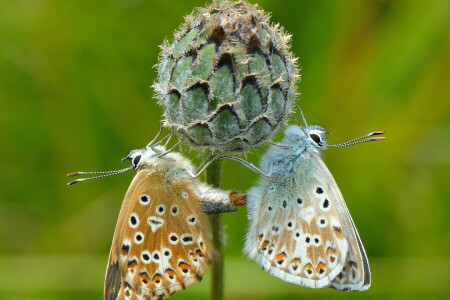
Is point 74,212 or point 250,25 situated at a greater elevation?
point 250,25

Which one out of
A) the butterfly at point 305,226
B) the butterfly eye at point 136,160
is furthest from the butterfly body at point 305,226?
the butterfly eye at point 136,160

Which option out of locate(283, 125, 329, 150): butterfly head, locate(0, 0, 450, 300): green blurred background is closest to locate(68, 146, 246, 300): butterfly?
locate(283, 125, 329, 150): butterfly head

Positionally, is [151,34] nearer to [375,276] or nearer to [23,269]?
[23,269]

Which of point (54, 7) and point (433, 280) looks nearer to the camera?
point (433, 280)

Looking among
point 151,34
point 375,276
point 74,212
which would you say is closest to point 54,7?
point 151,34

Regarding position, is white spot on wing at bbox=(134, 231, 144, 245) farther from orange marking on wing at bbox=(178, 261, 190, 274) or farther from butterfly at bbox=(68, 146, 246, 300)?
orange marking on wing at bbox=(178, 261, 190, 274)

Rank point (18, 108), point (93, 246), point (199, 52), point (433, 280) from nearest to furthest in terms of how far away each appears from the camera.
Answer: point (199, 52)
point (433, 280)
point (93, 246)
point (18, 108)

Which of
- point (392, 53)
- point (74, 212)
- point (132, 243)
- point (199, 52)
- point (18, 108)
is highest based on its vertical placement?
point (392, 53)

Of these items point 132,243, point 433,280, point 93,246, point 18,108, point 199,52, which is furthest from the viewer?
point 18,108
